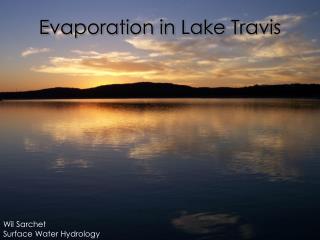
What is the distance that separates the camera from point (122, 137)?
1654 inches

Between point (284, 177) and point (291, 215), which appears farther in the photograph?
point (284, 177)

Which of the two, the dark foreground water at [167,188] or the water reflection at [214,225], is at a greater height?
the dark foreground water at [167,188]

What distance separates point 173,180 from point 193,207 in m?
5.05

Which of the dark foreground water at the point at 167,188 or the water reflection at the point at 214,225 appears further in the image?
the dark foreground water at the point at 167,188

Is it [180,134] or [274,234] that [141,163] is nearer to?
[274,234]

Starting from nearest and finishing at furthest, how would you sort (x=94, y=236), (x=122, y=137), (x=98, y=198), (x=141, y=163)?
(x=94, y=236) < (x=98, y=198) < (x=141, y=163) < (x=122, y=137)

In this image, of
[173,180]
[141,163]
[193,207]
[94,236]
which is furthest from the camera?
[141,163]

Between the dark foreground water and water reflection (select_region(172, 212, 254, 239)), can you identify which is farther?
the dark foreground water

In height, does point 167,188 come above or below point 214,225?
above

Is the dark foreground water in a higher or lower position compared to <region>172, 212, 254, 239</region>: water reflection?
higher

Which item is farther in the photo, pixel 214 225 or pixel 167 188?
pixel 167 188

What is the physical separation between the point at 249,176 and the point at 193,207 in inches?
268

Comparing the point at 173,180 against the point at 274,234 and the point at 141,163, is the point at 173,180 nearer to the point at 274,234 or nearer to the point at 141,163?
the point at 141,163

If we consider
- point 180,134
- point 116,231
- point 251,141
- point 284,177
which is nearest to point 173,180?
point 284,177
